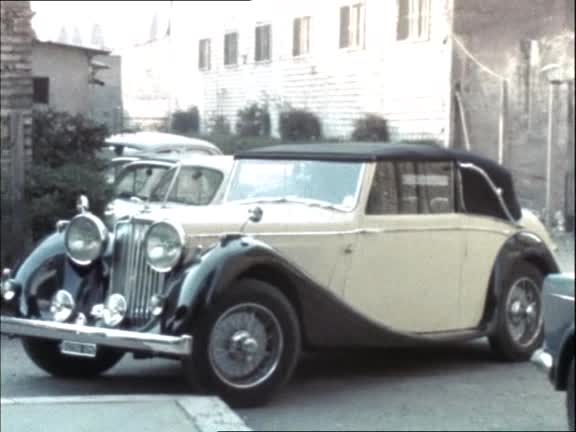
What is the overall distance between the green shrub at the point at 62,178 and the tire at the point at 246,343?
3.00 m

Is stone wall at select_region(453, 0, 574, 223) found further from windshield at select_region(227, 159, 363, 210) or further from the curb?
the curb

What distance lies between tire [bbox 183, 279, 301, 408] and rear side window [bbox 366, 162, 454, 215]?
1.16 meters

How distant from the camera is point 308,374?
28.8 ft

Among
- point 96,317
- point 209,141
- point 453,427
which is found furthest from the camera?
point 209,141

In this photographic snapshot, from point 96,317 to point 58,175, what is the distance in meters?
2.97

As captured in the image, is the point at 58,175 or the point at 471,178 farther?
the point at 58,175

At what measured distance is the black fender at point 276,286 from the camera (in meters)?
7.31

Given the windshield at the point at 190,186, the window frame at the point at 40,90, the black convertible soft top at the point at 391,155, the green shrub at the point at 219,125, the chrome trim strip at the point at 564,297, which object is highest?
the window frame at the point at 40,90

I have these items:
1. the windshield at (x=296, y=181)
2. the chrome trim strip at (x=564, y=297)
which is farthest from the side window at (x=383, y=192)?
the chrome trim strip at (x=564, y=297)

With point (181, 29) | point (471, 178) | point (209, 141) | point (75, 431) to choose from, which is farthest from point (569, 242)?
point (75, 431)

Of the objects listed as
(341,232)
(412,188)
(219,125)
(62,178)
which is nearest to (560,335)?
(341,232)

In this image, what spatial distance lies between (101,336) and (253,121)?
23.5ft

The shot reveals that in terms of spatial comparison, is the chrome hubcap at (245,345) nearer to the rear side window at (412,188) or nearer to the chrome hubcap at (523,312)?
the rear side window at (412,188)

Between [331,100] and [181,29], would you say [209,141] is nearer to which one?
[181,29]
